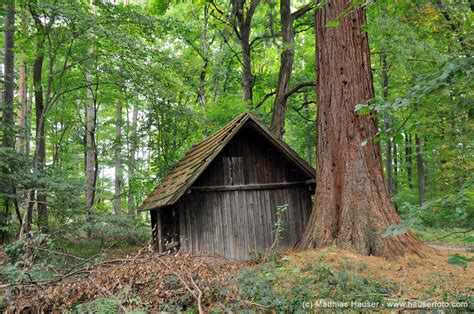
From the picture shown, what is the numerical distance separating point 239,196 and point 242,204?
0.81 feet

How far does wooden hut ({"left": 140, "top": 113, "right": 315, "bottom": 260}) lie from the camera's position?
9.05m

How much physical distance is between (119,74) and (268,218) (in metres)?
6.64

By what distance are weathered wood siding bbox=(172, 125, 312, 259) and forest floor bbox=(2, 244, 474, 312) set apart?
3437 mm

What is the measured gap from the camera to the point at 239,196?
9.66 m

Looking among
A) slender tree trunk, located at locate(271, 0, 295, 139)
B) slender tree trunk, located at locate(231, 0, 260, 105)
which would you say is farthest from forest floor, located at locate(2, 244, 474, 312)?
slender tree trunk, located at locate(231, 0, 260, 105)

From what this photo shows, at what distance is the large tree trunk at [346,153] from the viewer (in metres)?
6.72

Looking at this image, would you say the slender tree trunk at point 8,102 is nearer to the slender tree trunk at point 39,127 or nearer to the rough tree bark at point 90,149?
the slender tree trunk at point 39,127

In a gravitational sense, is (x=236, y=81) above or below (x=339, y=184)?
above

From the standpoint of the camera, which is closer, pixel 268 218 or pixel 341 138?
pixel 341 138

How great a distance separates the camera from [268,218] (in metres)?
9.84

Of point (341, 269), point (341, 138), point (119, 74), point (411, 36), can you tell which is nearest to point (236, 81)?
point (119, 74)

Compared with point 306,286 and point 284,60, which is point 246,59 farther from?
point 306,286

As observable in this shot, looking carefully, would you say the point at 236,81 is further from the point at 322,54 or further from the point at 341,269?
the point at 341,269

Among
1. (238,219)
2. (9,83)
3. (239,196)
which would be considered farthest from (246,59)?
(9,83)
